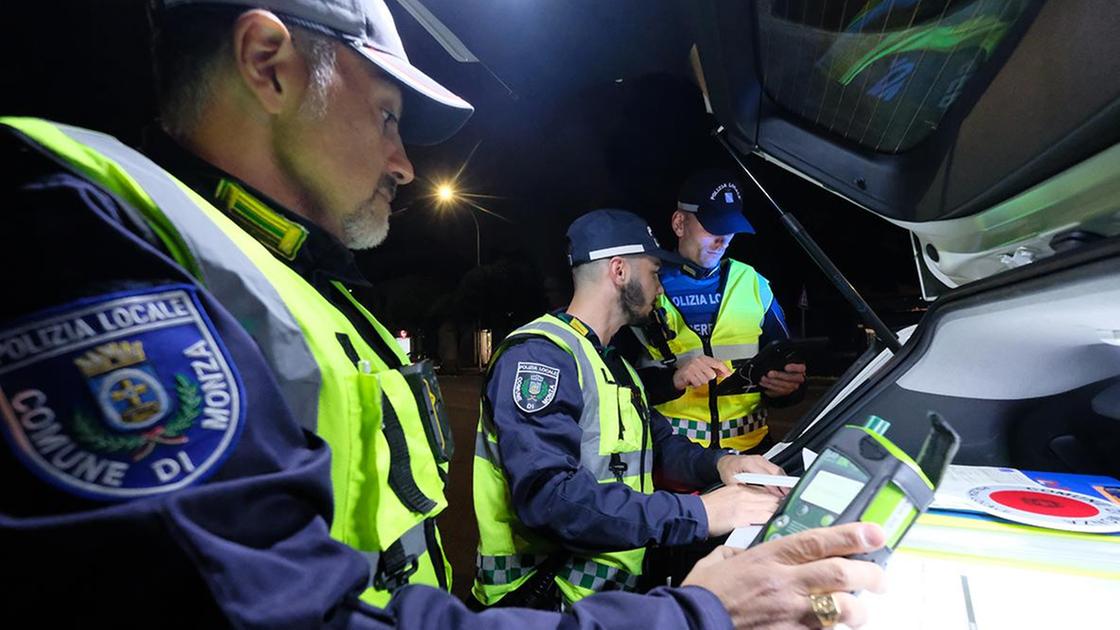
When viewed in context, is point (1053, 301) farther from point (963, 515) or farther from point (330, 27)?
point (330, 27)

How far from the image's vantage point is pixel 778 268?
14773 mm

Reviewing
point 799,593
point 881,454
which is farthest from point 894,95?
point 799,593

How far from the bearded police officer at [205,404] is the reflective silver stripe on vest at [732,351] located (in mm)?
2172

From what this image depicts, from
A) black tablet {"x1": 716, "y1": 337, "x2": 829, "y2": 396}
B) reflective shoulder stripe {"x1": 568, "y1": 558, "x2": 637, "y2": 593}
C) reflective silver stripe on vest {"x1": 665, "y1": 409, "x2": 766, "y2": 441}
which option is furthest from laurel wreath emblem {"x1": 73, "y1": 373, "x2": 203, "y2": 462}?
reflective silver stripe on vest {"x1": 665, "y1": 409, "x2": 766, "y2": 441}

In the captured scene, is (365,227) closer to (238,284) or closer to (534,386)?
(238,284)

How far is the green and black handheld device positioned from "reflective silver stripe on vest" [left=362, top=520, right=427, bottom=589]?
0.51m

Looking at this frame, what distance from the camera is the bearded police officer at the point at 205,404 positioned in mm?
413

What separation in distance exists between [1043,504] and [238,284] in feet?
4.14

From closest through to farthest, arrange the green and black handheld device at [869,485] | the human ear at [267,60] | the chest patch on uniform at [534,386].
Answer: the green and black handheld device at [869,485] → the human ear at [267,60] → the chest patch on uniform at [534,386]

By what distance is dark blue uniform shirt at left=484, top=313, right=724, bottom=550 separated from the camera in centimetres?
139

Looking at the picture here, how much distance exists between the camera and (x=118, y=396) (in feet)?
1.43

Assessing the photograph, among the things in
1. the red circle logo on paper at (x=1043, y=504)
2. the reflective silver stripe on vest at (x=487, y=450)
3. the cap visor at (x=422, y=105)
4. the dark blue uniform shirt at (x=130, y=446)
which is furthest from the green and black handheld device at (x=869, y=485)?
the reflective silver stripe on vest at (x=487, y=450)

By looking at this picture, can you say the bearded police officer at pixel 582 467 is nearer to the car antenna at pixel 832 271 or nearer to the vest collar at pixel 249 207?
the car antenna at pixel 832 271

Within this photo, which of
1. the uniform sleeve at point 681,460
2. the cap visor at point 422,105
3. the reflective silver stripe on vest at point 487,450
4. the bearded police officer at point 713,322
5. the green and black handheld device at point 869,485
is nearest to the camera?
the green and black handheld device at point 869,485
